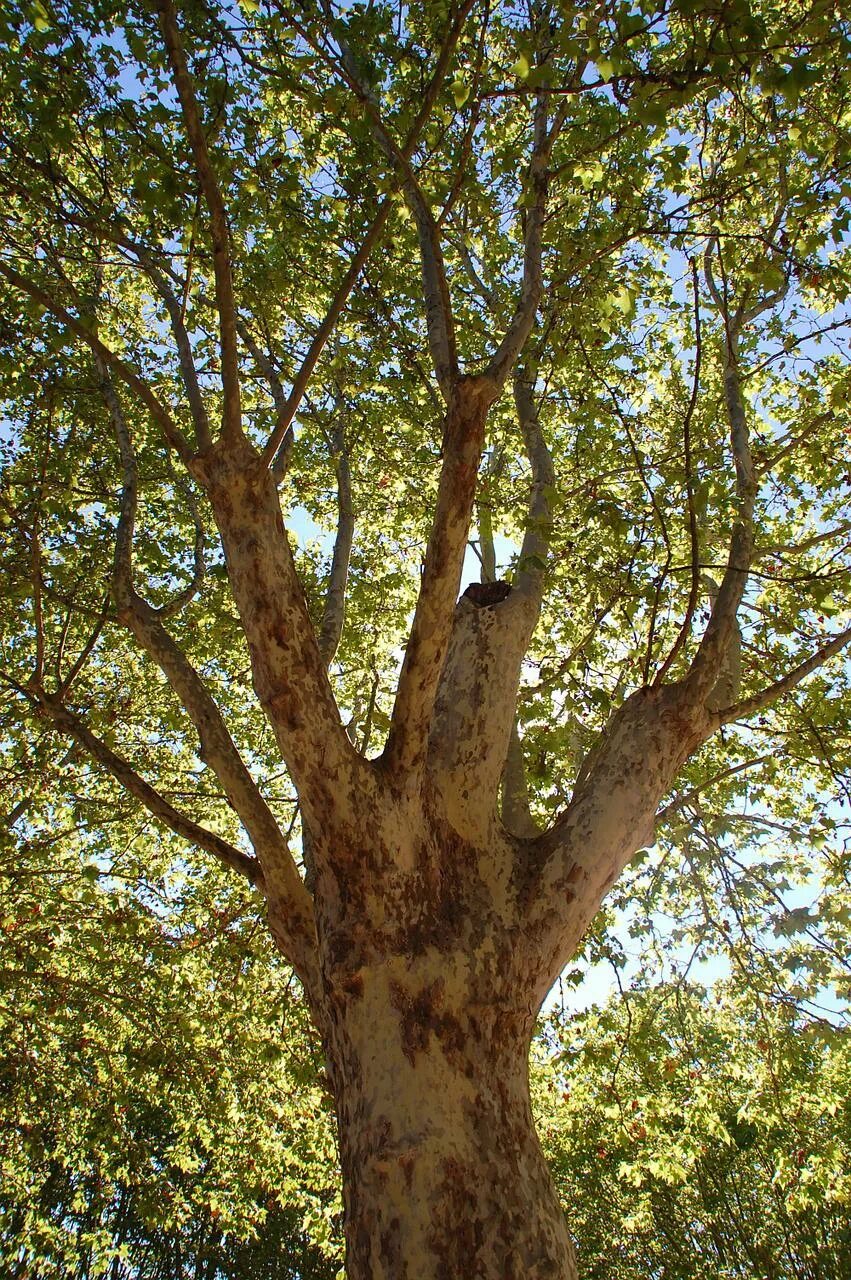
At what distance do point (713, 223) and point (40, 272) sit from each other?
5.37m

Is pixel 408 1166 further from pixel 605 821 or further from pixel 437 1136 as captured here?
pixel 605 821

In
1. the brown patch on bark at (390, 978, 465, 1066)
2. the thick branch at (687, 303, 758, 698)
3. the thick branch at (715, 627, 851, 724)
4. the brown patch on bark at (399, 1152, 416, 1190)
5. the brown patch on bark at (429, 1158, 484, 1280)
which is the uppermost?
the thick branch at (687, 303, 758, 698)

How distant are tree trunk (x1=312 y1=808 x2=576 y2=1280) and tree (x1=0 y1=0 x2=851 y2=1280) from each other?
0.01 meters

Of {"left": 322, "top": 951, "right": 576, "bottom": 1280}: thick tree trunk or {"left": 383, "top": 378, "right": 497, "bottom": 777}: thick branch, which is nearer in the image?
{"left": 322, "top": 951, "right": 576, "bottom": 1280}: thick tree trunk

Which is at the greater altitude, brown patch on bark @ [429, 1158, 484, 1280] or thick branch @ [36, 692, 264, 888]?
thick branch @ [36, 692, 264, 888]

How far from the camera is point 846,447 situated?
303 inches

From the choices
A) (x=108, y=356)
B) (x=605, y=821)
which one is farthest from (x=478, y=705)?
(x=108, y=356)

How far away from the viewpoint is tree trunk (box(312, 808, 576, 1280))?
230cm

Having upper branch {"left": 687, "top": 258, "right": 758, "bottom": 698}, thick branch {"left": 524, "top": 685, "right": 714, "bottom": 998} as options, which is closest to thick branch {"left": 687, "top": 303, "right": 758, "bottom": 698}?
upper branch {"left": 687, "top": 258, "right": 758, "bottom": 698}

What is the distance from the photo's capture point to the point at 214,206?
10.4 ft

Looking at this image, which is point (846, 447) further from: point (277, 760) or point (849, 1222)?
point (849, 1222)

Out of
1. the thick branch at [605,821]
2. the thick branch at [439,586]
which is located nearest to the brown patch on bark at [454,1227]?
the thick branch at [605,821]

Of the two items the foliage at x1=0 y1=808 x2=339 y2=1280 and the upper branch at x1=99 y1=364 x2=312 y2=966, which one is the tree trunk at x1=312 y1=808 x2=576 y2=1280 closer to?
the upper branch at x1=99 y1=364 x2=312 y2=966

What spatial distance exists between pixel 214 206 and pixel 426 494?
594 centimetres
